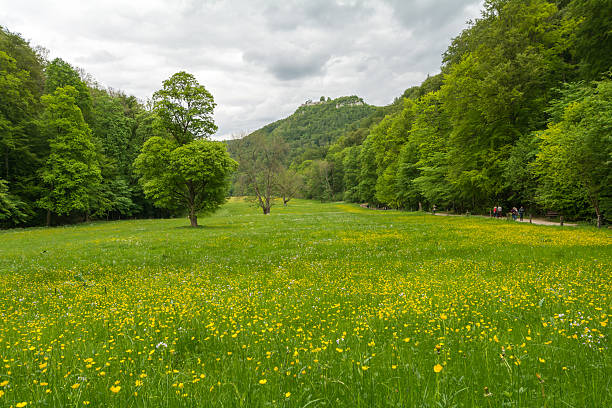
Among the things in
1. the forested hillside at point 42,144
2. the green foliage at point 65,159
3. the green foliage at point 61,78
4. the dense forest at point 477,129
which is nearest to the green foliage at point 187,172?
the dense forest at point 477,129

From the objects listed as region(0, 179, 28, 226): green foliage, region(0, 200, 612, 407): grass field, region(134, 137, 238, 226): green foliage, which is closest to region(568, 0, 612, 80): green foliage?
region(0, 200, 612, 407): grass field

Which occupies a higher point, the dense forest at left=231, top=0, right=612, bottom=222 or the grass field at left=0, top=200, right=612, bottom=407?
the dense forest at left=231, top=0, right=612, bottom=222

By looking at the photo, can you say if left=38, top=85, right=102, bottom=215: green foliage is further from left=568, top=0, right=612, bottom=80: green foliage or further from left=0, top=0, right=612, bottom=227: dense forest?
left=568, top=0, right=612, bottom=80: green foliage

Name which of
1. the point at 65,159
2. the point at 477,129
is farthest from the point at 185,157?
the point at 477,129

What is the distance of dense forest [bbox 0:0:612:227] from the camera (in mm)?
25203

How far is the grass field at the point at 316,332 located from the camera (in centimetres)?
315

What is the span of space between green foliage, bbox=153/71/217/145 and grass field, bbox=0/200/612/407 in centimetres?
2524

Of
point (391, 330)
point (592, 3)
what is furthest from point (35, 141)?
point (592, 3)

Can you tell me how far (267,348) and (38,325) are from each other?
546 cm

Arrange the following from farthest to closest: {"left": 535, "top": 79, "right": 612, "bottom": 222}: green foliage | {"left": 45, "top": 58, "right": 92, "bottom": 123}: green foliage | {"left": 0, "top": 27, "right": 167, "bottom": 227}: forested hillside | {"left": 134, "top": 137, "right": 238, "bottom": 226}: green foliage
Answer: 1. {"left": 45, "top": 58, "right": 92, "bottom": 123}: green foliage
2. {"left": 0, "top": 27, "right": 167, "bottom": 227}: forested hillside
3. {"left": 134, "top": 137, "right": 238, "bottom": 226}: green foliage
4. {"left": 535, "top": 79, "right": 612, "bottom": 222}: green foliage

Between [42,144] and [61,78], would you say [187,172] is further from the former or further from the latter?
[61,78]

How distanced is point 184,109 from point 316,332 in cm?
3635

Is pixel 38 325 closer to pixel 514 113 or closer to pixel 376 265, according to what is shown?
pixel 376 265

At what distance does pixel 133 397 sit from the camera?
3.25m
